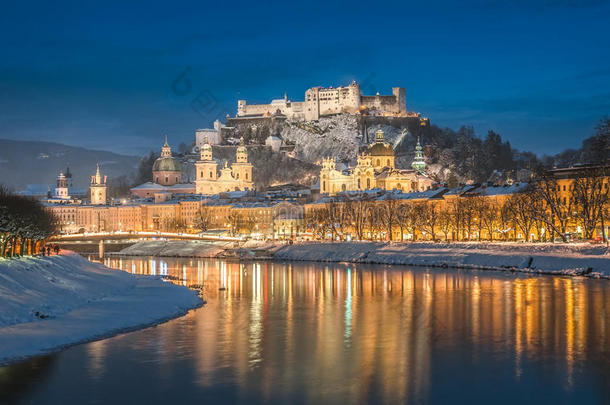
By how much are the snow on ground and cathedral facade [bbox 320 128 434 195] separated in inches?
2028

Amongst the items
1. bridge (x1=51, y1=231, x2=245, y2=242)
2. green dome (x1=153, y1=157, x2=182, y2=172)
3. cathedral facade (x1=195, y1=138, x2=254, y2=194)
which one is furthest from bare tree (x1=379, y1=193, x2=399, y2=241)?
green dome (x1=153, y1=157, x2=182, y2=172)

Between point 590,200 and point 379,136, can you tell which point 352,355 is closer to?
point 590,200

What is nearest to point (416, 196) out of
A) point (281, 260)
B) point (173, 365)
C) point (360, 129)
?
point (281, 260)

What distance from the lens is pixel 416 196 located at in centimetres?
11556

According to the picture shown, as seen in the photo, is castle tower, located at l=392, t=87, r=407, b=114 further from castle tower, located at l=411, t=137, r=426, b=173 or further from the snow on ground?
the snow on ground

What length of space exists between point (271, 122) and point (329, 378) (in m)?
175

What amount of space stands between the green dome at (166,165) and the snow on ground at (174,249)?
3230 inches

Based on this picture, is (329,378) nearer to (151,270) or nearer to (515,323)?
(515,323)

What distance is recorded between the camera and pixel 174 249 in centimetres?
10138

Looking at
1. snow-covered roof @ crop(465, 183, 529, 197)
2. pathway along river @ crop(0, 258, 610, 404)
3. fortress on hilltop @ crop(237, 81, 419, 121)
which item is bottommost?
pathway along river @ crop(0, 258, 610, 404)

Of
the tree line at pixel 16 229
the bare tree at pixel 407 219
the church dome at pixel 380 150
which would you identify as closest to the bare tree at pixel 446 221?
the bare tree at pixel 407 219

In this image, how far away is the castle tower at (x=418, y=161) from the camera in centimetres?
16050

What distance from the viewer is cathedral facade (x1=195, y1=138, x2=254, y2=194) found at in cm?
17425

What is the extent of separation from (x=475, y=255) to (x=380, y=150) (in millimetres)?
102668
